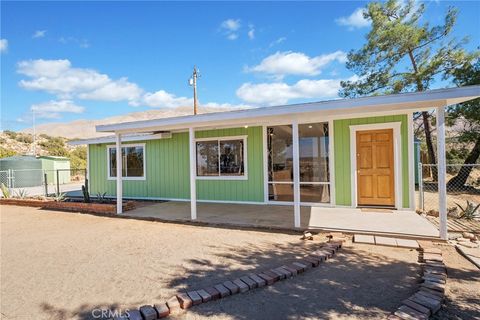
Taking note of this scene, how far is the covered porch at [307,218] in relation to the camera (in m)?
5.11

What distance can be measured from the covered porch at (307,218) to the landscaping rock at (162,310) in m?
3.18

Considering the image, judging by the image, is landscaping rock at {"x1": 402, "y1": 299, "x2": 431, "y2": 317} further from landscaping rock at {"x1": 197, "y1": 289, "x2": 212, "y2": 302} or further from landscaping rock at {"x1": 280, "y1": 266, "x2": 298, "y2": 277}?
landscaping rock at {"x1": 197, "y1": 289, "x2": 212, "y2": 302}

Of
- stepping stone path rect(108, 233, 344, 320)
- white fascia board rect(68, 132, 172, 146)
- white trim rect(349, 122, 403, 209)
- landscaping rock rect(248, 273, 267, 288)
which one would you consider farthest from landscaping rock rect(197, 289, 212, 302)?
white fascia board rect(68, 132, 172, 146)

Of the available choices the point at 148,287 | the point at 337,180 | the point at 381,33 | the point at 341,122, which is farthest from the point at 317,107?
the point at 381,33

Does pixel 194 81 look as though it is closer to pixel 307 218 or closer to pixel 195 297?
pixel 307 218

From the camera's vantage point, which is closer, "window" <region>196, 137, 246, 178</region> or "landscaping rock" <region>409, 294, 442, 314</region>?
"landscaping rock" <region>409, 294, 442, 314</region>

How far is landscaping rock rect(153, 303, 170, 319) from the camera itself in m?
2.51

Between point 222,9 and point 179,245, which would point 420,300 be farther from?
point 222,9

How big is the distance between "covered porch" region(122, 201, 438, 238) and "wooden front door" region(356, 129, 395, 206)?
1.43 feet

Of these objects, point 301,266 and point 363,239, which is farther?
point 363,239

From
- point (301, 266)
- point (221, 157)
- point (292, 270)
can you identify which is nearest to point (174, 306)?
point (292, 270)

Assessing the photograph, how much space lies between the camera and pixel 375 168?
6875mm

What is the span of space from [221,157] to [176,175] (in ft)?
5.90

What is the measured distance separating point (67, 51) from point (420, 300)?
19039 millimetres
